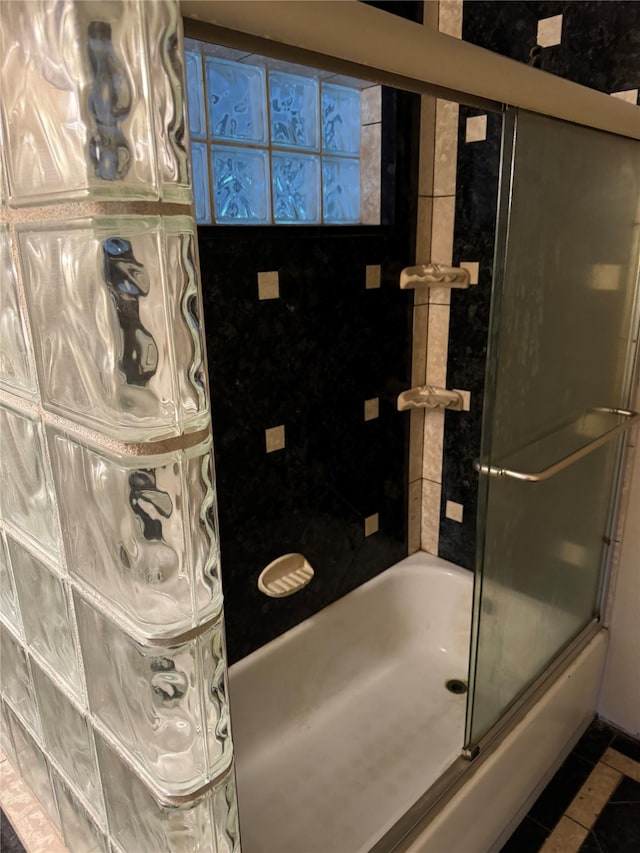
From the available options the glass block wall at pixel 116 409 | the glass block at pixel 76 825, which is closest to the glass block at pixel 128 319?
the glass block wall at pixel 116 409

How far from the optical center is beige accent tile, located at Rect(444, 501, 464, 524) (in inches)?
82.7

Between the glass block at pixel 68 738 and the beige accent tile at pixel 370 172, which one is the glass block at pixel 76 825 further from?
the beige accent tile at pixel 370 172

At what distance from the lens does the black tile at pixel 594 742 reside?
1.83 meters

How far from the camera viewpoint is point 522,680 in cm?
159

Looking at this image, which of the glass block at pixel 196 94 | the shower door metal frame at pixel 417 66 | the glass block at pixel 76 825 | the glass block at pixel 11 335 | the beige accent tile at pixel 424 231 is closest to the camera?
the shower door metal frame at pixel 417 66

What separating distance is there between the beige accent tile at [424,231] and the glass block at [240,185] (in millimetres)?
505

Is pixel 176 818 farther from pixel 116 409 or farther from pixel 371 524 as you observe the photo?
pixel 371 524

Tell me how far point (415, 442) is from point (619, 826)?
1.20 m

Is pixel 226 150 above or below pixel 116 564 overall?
above

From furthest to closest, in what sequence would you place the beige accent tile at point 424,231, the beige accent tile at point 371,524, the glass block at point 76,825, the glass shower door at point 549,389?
the beige accent tile at point 371,524
the beige accent tile at point 424,231
the glass shower door at point 549,389
the glass block at point 76,825

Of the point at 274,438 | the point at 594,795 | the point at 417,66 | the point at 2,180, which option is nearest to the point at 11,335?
the point at 2,180

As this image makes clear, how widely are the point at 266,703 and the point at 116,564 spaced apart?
46.5 inches

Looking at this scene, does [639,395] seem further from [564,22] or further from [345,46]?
[345,46]

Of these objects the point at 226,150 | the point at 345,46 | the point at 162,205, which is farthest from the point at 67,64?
the point at 226,150
